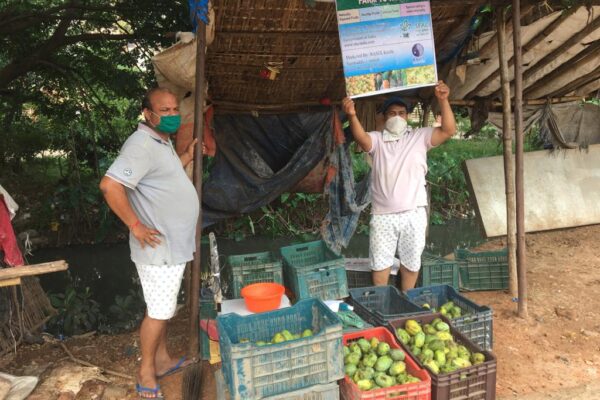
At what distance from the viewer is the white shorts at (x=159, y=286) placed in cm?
279

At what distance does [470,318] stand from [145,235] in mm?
2177

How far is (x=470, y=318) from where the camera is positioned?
320 centimetres

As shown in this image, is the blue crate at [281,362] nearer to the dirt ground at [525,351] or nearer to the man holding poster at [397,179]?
the dirt ground at [525,351]

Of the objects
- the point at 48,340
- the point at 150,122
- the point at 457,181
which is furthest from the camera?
the point at 457,181

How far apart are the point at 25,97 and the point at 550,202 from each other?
7.44 metres

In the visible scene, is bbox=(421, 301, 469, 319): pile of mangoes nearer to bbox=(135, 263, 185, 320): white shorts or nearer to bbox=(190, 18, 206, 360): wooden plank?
bbox=(190, 18, 206, 360): wooden plank

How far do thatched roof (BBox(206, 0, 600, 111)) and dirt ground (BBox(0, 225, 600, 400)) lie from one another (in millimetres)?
2222

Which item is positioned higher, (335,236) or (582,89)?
(582,89)

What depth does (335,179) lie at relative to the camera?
16.1ft

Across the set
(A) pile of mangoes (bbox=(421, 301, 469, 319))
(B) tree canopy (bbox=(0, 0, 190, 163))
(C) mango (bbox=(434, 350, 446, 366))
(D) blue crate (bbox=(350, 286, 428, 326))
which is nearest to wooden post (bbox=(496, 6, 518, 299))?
(A) pile of mangoes (bbox=(421, 301, 469, 319))

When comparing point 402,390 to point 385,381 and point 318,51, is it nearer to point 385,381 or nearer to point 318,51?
point 385,381

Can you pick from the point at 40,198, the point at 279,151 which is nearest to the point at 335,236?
the point at 279,151

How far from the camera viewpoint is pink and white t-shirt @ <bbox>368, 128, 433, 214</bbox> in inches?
142

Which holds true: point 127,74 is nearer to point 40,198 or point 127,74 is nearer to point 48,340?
point 48,340
